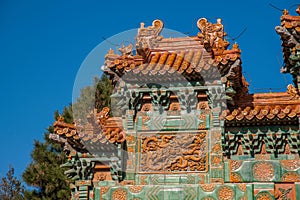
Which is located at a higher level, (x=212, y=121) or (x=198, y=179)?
(x=212, y=121)

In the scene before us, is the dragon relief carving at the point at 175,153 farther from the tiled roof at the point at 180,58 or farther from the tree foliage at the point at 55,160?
the tree foliage at the point at 55,160

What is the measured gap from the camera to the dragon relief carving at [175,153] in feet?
47.1

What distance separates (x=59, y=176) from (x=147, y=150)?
12264mm

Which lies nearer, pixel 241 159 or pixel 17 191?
pixel 241 159

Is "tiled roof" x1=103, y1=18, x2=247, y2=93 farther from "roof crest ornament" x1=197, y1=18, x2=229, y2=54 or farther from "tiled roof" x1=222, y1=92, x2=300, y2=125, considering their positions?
"tiled roof" x1=222, y1=92, x2=300, y2=125

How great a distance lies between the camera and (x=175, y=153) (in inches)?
571

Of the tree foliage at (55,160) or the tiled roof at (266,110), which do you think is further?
the tree foliage at (55,160)

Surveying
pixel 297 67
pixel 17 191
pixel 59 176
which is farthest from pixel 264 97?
pixel 17 191

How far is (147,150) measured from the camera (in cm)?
1471

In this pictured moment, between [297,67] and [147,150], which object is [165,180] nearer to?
[147,150]

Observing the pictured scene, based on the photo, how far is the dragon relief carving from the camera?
14.4 metres

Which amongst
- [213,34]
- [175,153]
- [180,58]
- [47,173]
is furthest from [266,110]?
[47,173]

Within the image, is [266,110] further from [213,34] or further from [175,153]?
[213,34]

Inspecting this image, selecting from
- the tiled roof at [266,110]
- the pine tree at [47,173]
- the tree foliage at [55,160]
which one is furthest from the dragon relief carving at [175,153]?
the pine tree at [47,173]
